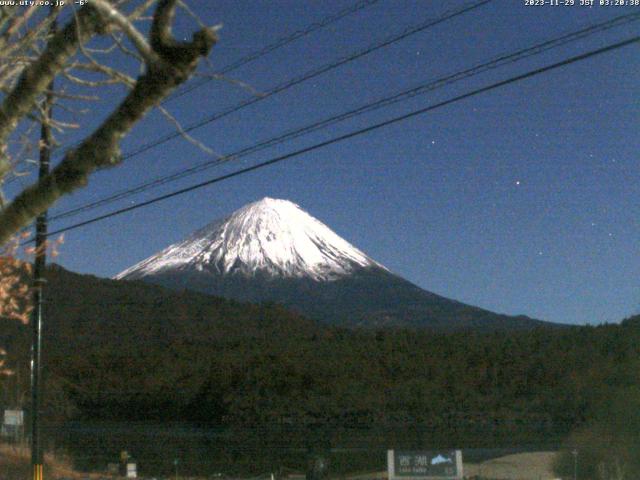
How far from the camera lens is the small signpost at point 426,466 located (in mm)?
21016

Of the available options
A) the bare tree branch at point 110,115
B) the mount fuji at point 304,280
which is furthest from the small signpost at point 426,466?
the mount fuji at point 304,280

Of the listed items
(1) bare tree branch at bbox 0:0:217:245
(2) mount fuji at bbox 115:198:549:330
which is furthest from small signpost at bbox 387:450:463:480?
(2) mount fuji at bbox 115:198:549:330

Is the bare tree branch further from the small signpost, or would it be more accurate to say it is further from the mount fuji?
the mount fuji

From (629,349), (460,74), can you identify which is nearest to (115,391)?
(629,349)

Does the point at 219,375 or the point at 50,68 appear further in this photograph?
the point at 219,375

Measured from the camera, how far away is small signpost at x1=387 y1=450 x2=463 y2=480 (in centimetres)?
2102

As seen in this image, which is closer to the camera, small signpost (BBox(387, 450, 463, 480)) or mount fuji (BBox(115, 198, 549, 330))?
small signpost (BBox(387, 450, 463, 480))

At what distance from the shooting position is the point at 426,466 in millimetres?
21281

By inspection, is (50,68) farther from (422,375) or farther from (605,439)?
(422,375)

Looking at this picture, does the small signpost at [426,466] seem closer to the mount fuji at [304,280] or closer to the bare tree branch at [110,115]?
the bare tree branch at [110,115]

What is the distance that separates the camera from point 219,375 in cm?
5528

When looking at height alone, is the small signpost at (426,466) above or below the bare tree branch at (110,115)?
below

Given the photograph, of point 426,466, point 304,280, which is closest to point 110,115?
point 426,466

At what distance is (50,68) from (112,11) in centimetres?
46
